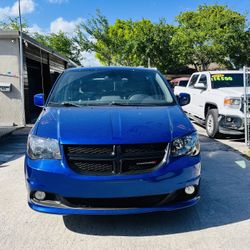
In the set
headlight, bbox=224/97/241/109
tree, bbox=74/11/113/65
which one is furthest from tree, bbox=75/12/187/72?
headlight, bbox=224/97/241/109

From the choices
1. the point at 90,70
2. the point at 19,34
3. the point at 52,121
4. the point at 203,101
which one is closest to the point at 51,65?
the point at 19,34

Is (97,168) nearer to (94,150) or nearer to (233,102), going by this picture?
(94,150)

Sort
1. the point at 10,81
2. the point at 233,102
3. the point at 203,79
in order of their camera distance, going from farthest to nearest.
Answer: the point at 10,81, the point at 203,79, the point at 233,102

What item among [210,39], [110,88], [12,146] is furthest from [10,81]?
[210,39]

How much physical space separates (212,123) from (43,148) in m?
6.85

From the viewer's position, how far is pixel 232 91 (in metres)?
9.80

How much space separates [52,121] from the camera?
4.33 meters

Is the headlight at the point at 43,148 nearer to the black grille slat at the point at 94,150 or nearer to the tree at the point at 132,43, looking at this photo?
the black grille slat at the point at 94,150

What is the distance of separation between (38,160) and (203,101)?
770 cm

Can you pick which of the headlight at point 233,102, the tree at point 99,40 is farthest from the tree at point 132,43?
the headlight at point 233,102

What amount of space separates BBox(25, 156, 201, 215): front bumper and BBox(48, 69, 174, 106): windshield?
4.51 ft

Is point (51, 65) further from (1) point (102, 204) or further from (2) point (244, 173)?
(1) point (102, 204)

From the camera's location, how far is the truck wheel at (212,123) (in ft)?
32.3

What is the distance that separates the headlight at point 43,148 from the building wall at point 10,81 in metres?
9.24
